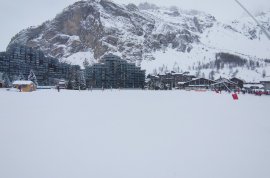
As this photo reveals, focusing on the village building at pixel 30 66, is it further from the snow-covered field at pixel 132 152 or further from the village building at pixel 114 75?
the snow-covered field at pixel 132 152

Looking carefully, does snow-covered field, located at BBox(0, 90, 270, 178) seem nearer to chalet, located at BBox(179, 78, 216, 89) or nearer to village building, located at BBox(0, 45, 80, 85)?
chalet, located at BBox(179, 78, 216, 89)

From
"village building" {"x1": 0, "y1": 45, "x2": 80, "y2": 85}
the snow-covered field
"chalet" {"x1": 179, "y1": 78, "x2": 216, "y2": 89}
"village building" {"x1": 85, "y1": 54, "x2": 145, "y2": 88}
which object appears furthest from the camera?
"chalet" {"x1": 179, "y1": 78, "x2": 216, "y2": 89}

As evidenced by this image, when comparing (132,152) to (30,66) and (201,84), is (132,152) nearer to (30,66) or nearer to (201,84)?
(201,84)

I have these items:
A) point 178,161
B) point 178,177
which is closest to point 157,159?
point 178,161

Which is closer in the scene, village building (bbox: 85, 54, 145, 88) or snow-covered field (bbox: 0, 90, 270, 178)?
snow-covered field (bbox: 0, 90, 270, 178)

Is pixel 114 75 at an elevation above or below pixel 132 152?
above

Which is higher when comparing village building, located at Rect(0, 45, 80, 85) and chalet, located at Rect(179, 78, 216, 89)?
village building, located at Rect(0, 45, 80, 85)

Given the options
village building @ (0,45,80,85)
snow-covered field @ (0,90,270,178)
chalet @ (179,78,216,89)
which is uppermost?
village building @ (0,45,80,85)

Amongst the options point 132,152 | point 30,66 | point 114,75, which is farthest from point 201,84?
point 132,152

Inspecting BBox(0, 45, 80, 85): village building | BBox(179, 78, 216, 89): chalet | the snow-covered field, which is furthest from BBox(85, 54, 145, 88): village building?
the snow-covered field

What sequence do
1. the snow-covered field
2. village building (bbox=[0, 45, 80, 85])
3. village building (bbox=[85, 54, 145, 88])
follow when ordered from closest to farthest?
the snow-covered field, village building (bbox=[85, 54, 145, 88]), village building (bbox=[0, 45, 80, 85])

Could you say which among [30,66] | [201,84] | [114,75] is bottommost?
[201,84]

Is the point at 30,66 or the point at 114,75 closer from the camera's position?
the point at 114,75

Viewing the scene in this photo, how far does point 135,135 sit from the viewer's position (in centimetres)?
794
